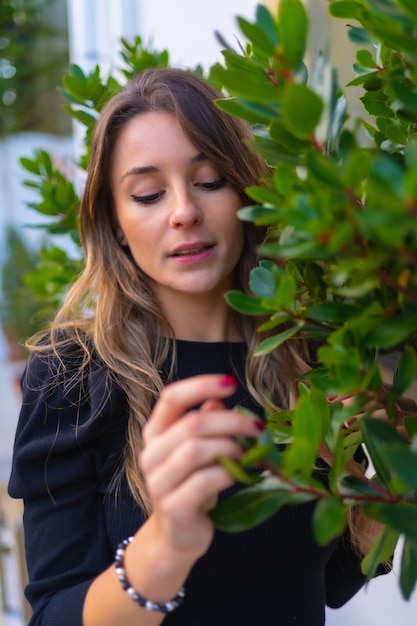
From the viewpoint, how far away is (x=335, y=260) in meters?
0.64

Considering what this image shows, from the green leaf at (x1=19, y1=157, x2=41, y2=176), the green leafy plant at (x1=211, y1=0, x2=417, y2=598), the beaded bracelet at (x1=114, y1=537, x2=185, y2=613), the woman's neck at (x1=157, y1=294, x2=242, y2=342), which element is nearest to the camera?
the green leafy plant at (x1=211, y1=0, x2=417, y2=598)

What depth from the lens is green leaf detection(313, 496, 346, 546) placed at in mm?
577

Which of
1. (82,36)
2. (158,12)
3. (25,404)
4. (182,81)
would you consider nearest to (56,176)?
(182,81)

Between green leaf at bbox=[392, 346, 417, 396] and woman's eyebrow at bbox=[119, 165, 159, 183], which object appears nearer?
green leaf at bbox=[392, 346, 417, 396]

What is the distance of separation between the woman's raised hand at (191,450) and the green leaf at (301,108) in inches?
8.6

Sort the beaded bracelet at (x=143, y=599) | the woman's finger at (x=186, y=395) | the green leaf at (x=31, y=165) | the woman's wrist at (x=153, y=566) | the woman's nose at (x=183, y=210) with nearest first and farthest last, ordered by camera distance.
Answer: the woman's finger at (x=186, y=395) < the woman's wrist at (x=153, y=566) < the beaded bracelet at (x=143, y=599) < the woman's nose at (x=183, y=210) < the green leaf at (x=31, y=165)

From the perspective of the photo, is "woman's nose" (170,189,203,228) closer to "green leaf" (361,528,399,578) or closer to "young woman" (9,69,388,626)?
"young woman" (9,69,388,626)

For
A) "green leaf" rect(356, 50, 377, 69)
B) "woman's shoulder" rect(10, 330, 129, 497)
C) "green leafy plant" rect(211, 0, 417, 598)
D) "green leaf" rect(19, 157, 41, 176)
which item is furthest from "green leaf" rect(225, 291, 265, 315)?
"green leaf" rect(19, 157, 41, 176)

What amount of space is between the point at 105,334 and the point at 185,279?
0.74 feet

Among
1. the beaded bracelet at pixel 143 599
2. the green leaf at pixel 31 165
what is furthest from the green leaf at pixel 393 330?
the green leaf at pixel 31 165

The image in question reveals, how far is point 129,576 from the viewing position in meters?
0.87

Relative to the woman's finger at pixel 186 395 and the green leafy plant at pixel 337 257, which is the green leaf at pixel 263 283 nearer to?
the green leafy plant at pixel 337 257

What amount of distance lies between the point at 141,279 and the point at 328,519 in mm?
1007

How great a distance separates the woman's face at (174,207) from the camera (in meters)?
1.30
